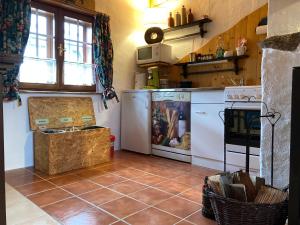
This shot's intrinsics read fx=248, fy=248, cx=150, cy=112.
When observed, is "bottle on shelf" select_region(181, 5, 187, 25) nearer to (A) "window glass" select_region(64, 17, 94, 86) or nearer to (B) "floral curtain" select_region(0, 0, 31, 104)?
(A) "window glass" select_region(64, 17, 94, 86)

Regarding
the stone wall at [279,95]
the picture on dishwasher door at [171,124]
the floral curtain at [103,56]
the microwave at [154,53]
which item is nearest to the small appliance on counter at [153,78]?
the microwave at [154,53]

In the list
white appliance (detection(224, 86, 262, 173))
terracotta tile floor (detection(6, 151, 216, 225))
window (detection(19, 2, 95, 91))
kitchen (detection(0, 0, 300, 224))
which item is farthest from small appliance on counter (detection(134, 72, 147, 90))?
white appliance (detection(224, 86, 262, 173))

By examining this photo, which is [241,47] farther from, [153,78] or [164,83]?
[153,78]

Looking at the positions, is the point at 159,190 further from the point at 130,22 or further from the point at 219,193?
the point at 130,22

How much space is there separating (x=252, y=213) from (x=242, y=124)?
1.22m

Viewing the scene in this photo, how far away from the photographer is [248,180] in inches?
59.9

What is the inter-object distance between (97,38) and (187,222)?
107 inches

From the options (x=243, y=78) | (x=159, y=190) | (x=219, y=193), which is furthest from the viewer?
(x=243, y=78)

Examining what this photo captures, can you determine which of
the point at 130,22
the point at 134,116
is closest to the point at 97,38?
the point at 130,22

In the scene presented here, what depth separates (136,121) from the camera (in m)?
3.58

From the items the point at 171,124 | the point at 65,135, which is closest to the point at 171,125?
the point at 171,124

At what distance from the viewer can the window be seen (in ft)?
9.68

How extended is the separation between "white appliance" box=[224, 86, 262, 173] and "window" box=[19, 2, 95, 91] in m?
2.00

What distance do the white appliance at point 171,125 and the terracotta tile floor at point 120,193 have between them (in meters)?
0.23
